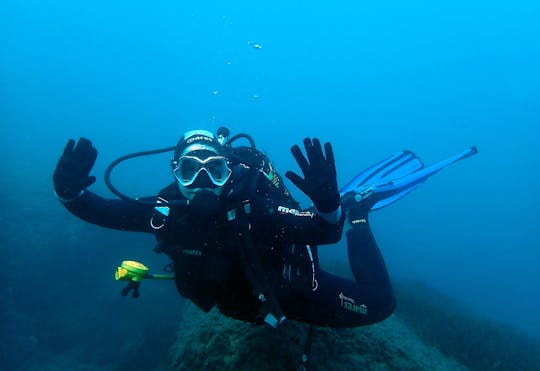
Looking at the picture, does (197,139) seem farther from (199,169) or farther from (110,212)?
(110,212)

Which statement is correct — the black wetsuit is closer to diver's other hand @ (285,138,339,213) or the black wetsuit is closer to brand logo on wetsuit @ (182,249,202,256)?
brand logo on wetsuit @ (182,249,202,256)

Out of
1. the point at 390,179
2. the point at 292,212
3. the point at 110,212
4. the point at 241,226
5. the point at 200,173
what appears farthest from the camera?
the point at 390,179

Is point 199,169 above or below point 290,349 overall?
above

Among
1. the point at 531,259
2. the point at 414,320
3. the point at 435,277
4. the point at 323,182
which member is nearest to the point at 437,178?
the point at 531,259

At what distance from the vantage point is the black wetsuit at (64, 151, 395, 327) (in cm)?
326

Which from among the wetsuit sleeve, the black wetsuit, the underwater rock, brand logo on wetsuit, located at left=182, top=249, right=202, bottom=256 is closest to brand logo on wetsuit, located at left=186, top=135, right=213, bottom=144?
the black wetsuit

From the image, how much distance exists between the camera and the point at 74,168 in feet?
11.5

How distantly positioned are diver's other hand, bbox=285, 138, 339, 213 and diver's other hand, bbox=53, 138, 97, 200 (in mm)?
2139

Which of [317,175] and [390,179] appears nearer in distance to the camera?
[317,175]

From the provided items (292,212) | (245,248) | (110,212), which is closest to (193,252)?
(245,248)

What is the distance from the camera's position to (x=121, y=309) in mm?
12102

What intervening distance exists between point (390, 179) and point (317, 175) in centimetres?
443

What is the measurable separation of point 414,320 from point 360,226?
5.82 metres

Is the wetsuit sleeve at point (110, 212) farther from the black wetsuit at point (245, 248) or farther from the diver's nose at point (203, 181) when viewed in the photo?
the diver's nose at point (203, 181)
